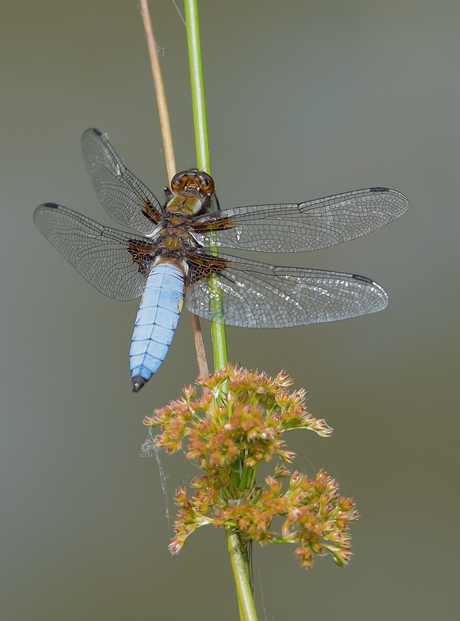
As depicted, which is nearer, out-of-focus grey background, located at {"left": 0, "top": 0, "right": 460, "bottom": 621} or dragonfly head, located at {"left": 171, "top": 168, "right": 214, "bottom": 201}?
dragonfly head, located at {"left": 171, "top": 168, "right": 214, "bottom": 201}

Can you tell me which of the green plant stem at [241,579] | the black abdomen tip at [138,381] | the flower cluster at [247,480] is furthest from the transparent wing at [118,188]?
the green plant stem at [241,579]

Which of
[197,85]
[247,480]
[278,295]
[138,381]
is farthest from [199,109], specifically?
[247,480]

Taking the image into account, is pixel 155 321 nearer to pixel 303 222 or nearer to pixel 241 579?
pixel 303 222

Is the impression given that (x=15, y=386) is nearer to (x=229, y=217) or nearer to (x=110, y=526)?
(x=110, y=526)

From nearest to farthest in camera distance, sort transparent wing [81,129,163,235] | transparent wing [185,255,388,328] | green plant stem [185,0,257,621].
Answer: green plant stem [185,0,257,621]
transparent wing [185,255,388,328]
transparent wing [81,129,163,235]

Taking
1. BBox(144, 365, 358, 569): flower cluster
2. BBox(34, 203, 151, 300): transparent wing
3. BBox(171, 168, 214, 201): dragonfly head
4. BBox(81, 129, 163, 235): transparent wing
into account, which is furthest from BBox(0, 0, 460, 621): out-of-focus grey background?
BBox(144, 365, 358, 569): flower cluster

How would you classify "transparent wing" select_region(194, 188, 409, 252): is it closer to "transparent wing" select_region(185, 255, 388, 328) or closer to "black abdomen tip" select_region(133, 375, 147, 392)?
"transparent wing" select_region(185, 255, 388, 328)
